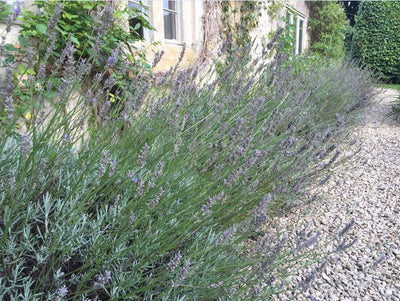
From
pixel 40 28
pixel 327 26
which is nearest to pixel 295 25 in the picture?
pixel 327 26

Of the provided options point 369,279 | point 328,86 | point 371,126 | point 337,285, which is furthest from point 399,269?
point 371,126

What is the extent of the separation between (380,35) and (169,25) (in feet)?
36.1

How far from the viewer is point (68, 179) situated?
51.1 inches

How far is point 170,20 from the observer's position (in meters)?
5.29

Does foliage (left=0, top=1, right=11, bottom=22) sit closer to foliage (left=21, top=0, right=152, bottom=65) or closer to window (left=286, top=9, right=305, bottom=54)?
foliage (left=21, top=0, right=152, bottom=65)

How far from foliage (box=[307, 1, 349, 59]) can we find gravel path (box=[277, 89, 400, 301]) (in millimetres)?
8601

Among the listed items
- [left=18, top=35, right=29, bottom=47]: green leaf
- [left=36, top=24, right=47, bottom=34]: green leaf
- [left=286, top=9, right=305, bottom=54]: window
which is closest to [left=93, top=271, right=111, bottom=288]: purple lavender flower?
[left=36, top=24, right=47, bottom=34]: green leaf

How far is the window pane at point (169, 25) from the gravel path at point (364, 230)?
3.41 metres

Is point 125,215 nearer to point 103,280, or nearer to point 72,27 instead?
point 103,280

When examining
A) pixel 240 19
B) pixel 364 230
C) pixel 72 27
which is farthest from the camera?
pixel 240 19

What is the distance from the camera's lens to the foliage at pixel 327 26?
11.4m

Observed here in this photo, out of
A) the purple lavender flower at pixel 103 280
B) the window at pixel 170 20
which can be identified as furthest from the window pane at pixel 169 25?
the purple lavender flower at pixel 103 280

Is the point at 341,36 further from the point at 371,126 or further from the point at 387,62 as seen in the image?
the point at 371,126

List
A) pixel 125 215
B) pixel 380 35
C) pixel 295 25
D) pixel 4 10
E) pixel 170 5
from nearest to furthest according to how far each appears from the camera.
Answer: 1. pixel 125 215
2. pixel 4 10
3. pixel 170 5
4. pixel 295 25
5. pixel 380 35
